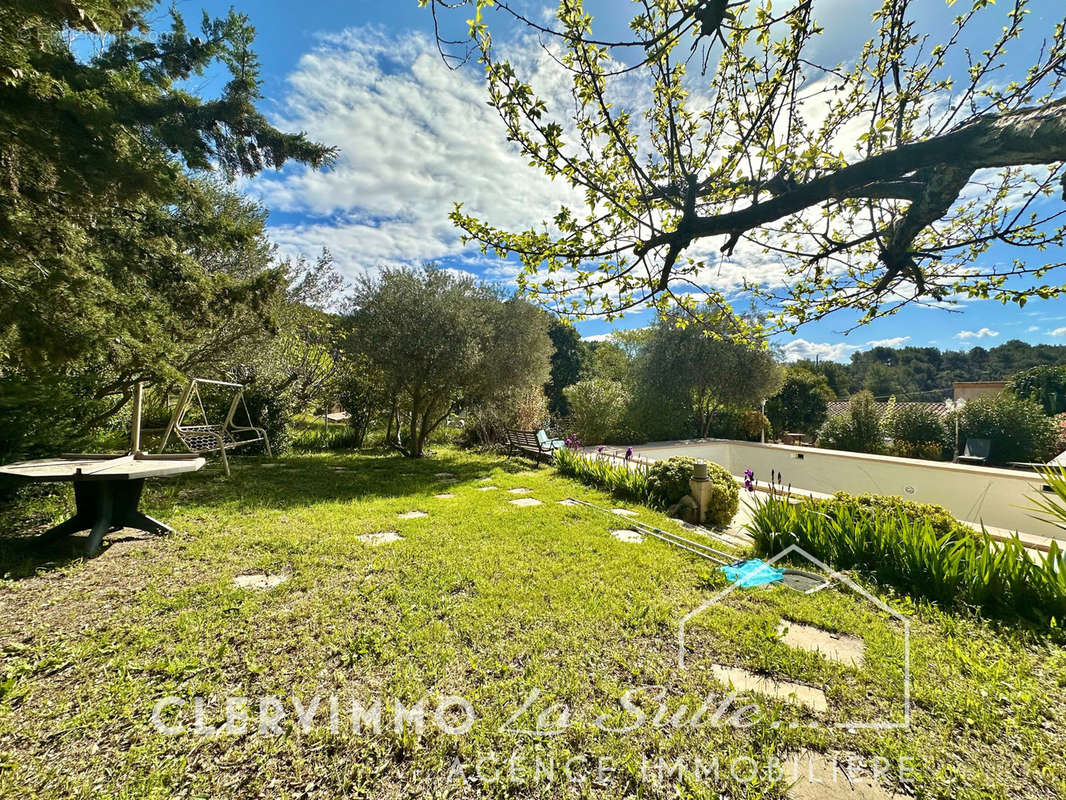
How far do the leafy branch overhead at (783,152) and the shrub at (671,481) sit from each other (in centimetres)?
331

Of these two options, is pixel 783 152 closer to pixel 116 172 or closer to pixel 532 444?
pixel 116 172

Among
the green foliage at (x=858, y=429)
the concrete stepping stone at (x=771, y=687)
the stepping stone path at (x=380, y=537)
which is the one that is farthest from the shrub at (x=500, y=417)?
the green foliage at (x=858, y=429)

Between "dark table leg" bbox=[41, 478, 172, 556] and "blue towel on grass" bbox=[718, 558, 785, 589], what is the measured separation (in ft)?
16.0

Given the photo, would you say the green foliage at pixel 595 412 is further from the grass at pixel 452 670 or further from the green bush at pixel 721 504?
the grass at pixel 452 670

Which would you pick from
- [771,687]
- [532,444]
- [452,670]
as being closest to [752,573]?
[771,687]

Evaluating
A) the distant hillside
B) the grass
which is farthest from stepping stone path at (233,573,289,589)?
the distant hillside

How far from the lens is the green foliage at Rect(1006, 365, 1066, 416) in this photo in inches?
642

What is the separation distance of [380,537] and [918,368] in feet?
177

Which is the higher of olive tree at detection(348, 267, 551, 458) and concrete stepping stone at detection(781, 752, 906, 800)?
olive tree at detection(348, 267, 551, 458)

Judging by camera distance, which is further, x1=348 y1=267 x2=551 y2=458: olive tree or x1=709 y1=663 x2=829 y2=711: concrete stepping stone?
x1=348 y1=267 x2=551 y2=458: olive tree

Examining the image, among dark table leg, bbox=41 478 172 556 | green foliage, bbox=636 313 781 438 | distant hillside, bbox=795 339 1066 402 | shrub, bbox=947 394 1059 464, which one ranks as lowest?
dark table leg, bbox=41 478 172 556

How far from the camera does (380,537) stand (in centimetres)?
380

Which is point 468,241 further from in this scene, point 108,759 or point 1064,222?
point 1064,222

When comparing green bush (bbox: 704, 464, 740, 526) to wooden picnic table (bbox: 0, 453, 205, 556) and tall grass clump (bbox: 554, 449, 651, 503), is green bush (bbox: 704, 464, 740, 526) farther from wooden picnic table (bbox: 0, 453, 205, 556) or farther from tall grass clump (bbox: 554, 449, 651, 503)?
wooden picnic table (bbox: 0, 453, 205, 556)
